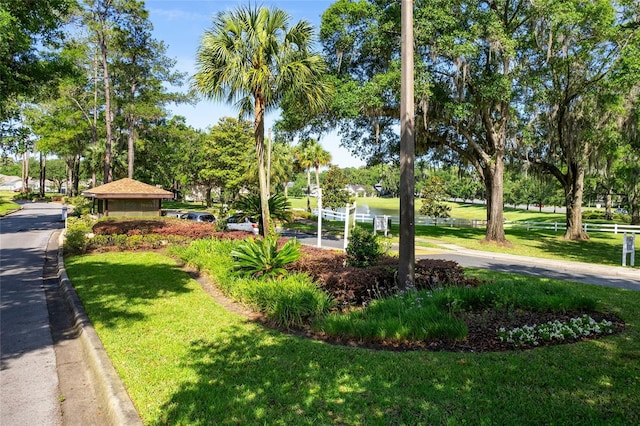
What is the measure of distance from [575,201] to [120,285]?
23248 mm

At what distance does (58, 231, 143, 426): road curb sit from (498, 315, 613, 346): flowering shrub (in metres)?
4.51

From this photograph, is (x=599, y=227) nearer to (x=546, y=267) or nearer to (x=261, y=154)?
(x=546, y=267)

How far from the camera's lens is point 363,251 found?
30.6 ft

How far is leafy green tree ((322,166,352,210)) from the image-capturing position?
44.4 m

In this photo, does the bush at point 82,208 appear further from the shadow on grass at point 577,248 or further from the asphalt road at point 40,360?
the shadow on grass at point 577,248

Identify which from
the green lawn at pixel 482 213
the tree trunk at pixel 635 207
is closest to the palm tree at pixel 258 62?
the green lawn at pixel 482 213

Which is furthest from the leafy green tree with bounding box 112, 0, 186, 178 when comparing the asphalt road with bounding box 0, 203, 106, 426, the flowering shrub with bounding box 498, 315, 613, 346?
the flowering shrub with bounding box 498, 315, 613, 346

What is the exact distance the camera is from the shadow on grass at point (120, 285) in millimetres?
6909

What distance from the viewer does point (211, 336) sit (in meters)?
5.74

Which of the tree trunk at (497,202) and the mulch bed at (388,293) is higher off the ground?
the tree trunk at (497,202)

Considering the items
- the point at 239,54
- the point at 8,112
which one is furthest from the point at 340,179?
the point at 239,54

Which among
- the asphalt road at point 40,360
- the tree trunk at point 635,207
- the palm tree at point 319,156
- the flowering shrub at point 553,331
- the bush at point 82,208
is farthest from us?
the palm tree at point 319,156

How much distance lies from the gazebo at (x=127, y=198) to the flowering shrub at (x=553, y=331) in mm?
21990

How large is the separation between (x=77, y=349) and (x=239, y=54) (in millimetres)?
8200
